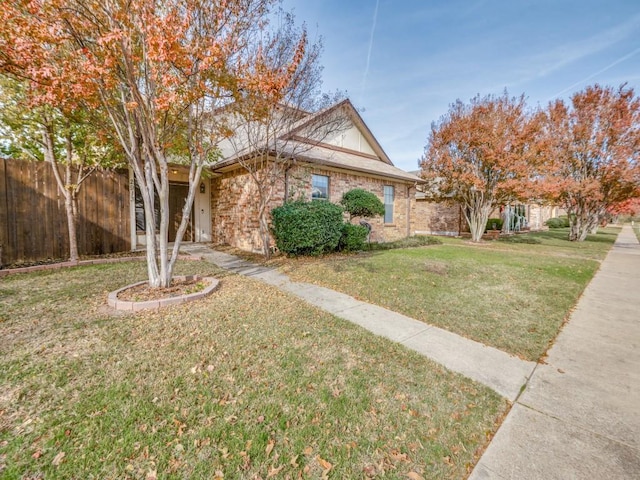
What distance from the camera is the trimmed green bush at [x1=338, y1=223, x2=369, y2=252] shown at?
932 cm

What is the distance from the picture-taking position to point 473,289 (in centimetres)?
563

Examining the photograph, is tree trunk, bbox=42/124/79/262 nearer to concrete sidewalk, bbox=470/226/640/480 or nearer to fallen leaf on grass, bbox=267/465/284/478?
fallen leaf on grass, bbox=267/465/284/478

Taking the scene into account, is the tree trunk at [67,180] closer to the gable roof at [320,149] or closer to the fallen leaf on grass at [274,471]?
the gable roof at [320,149]

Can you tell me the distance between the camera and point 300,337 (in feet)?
10.9

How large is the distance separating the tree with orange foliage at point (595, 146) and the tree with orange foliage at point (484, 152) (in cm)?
126

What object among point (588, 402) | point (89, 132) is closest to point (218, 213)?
point (89, 132)

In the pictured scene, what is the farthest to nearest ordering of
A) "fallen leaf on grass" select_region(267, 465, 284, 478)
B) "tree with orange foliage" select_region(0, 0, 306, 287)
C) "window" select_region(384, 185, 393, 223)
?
1. "window" select_region(384, 185, 393, 223)
2. "tree with orange foliage" select_region(0, 0, 306, 287)
3. "fallen leaf on grass" select_region(267, 465, 284, 478)

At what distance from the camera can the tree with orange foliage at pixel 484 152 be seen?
1198 centimetres

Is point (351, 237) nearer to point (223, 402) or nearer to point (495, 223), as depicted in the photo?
point (223, 402)

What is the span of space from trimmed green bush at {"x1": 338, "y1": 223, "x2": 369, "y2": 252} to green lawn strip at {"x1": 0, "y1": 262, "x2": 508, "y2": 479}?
5771 millimetres

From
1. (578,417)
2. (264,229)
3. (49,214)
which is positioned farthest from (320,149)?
(578,417)

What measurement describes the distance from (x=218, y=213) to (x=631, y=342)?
11.4 metres

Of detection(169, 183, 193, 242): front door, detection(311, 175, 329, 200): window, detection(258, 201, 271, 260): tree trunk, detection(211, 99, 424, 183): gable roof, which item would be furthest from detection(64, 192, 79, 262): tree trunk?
detection(311, 175, 329, 200): window

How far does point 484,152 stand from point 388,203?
4736 mm
